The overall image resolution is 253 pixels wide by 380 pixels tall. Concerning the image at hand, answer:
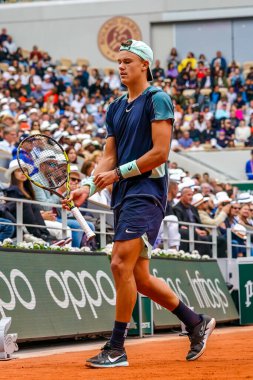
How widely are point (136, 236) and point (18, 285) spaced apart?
3.09 m

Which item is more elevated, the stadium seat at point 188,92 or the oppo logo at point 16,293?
the stadium seat at point 188,92

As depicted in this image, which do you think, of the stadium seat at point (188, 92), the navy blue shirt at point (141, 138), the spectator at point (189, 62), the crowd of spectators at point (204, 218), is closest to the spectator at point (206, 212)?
the crowd of spectators at point (204, 218)

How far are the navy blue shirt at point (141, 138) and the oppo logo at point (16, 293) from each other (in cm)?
248

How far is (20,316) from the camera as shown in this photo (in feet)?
34.1

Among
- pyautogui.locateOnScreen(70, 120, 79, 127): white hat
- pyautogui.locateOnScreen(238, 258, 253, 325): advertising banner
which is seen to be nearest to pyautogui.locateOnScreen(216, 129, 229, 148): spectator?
pyautogui.locateOnScreen(70, 120, 79, 127): white hat

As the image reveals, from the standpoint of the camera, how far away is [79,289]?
1199 cm

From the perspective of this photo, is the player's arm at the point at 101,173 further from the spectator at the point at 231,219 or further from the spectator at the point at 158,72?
the spectator at the point at 158,72

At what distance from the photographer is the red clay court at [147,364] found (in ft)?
22.8

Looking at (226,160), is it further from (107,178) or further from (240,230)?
(107,178)

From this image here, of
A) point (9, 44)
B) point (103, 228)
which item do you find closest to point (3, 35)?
point (9, 44)

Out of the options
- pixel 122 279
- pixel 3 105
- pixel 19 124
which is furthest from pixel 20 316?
pixel 3 105

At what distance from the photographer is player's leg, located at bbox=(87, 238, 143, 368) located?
774cm

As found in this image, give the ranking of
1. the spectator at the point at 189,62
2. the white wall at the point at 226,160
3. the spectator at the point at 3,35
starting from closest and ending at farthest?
the white wall at the point at 226,160, the spectator at the point at 3,35, the spectator at the point at 189,62

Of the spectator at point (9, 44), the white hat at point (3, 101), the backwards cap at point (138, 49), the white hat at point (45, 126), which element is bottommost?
the white hat at point (45, 126)
